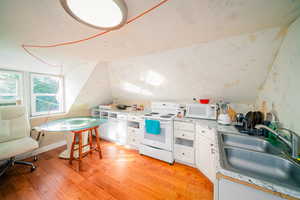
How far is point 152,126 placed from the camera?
224 centimetres

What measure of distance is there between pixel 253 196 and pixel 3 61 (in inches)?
150

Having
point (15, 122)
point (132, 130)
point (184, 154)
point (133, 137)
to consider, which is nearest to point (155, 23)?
point (184, 154)

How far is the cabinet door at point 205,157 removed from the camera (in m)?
1.65

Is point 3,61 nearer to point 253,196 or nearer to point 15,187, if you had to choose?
point 15,187

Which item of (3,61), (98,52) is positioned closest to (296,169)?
(98,52)

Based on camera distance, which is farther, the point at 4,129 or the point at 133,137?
the point at 133,137

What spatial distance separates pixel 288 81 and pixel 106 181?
2832 mm

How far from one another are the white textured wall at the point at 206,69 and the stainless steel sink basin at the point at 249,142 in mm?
1057

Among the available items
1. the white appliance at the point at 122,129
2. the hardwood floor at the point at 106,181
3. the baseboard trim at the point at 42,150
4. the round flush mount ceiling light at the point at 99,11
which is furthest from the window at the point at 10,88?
the round flush mount ceiling light at the point at 99,11

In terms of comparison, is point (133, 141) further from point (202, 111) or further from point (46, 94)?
point (46, 94)

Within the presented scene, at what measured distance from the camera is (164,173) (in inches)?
74.1

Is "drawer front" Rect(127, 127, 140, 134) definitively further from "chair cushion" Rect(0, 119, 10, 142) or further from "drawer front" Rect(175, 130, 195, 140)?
"chair cushion" Rect(0, 119, 10, 142)

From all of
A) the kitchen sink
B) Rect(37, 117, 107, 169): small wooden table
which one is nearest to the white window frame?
Rect(37, 117, 107, 169): small wooden table

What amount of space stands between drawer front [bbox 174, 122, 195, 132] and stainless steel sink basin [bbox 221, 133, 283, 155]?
0.67 m
